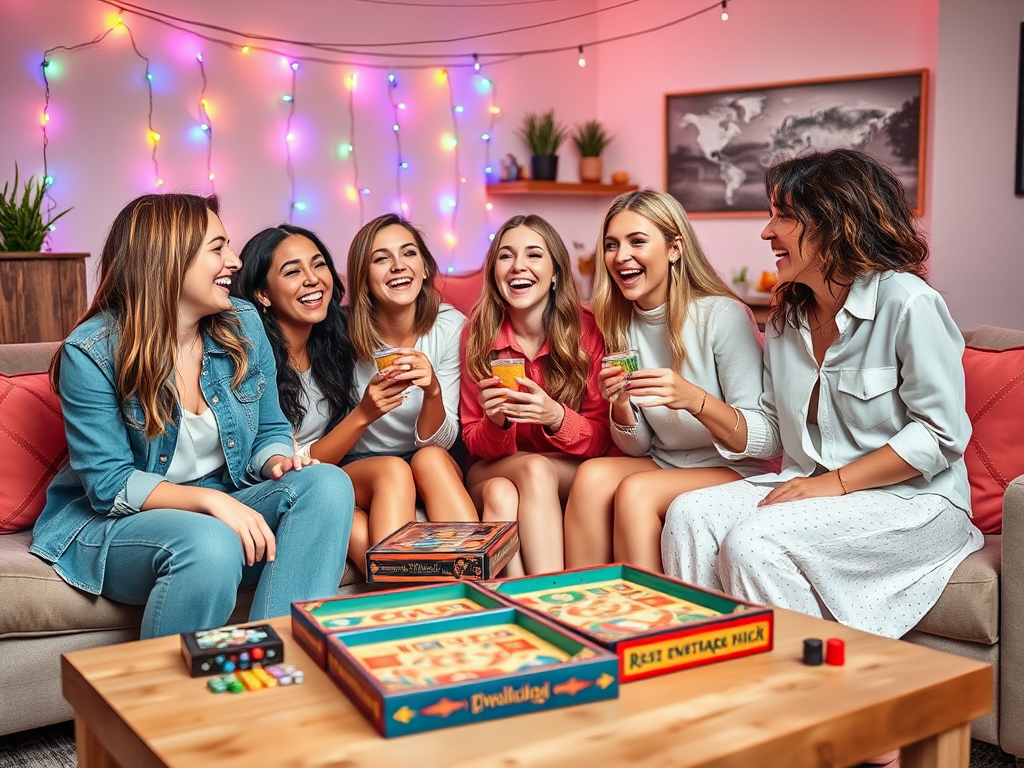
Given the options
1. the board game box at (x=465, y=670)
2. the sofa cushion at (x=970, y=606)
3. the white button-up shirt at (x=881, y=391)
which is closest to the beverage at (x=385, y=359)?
the white button-up shirt at (x=881, y=391)

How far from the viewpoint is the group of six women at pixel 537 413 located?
216 cm

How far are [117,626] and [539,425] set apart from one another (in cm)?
108

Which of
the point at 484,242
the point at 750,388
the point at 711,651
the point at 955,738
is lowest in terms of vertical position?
the point at 955,738

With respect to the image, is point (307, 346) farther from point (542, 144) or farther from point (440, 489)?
point (542, 144)

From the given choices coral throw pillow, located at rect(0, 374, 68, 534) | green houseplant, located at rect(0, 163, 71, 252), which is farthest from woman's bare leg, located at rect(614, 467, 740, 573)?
green houseplant, located at rect(0, 163, 71, 252)

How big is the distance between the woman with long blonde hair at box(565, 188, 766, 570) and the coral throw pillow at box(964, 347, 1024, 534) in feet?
1.56

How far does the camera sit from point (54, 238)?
4520 millimetres

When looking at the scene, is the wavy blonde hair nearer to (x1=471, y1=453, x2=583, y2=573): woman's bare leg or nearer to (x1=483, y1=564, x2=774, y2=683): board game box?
(x1=471, y1=453, x2=583, y2=573): woman's bare leg

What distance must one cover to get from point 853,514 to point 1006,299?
3.05 metres

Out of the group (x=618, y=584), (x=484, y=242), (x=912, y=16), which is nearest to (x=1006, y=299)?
(x=912, y=16)

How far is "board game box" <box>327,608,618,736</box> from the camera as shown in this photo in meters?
1.25

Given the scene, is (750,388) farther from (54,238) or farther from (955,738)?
(54,238)

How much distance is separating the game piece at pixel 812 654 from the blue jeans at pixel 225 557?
3.51ft

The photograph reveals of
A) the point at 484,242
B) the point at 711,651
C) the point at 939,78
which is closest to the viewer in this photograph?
the point at 711,651
